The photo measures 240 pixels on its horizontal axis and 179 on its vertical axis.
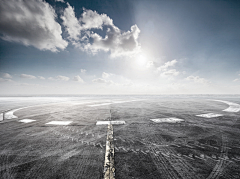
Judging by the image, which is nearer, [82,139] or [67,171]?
[67,171]

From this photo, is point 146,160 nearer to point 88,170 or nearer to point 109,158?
point 109,158

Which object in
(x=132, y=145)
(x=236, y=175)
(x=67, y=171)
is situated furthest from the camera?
(x=132, y=145)

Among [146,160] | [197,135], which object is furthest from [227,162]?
[146,160]

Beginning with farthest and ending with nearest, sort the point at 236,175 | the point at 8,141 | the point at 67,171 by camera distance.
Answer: the point at 8,141 → the point at 67,171 → the point at 236,175

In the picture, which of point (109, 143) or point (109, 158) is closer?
point (109, 158)

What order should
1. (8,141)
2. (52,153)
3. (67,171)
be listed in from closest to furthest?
(67,171)
(52,153)
(8,141)

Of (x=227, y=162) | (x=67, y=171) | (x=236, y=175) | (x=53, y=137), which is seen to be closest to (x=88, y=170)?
(x=67, y=171)

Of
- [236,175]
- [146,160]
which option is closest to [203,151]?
[236,175]

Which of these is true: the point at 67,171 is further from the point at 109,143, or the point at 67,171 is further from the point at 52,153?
the point at 109,143
